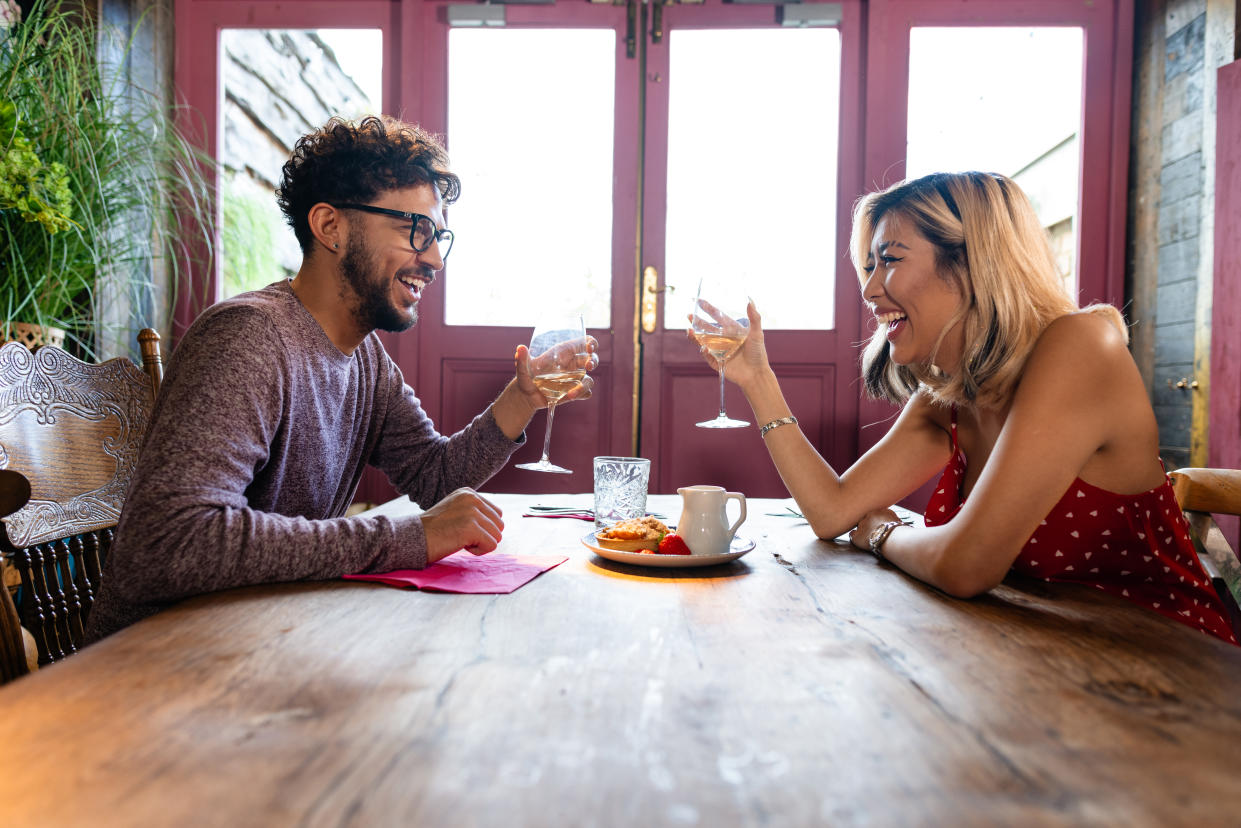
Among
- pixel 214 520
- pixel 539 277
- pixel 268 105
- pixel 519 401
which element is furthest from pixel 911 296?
pixel 268 105

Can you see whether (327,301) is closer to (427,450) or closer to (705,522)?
(427,450)

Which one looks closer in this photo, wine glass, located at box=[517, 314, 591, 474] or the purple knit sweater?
the purple knit sweater

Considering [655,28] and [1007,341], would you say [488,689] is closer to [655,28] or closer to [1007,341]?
[1007,341]

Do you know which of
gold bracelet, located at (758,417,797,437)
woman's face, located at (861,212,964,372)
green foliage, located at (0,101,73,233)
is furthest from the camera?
green foliage, located at (0,101,73,233)

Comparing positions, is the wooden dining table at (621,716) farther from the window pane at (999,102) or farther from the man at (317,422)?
the window pane at (999,102)

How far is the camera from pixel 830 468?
4.77 feet

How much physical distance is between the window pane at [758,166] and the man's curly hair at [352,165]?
77.3 inches

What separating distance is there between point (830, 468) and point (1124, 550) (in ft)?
1.49

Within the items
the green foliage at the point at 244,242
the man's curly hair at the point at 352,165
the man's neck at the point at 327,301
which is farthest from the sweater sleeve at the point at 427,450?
the green foliage at the point at 244,242

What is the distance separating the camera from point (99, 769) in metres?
0.47

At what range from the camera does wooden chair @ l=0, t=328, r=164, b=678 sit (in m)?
1.09

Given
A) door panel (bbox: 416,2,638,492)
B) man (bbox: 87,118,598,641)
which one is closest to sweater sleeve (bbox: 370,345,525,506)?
man (bbox: 87,118,598,641)

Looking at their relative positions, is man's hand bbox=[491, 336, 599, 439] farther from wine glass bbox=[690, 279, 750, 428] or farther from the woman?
the woman

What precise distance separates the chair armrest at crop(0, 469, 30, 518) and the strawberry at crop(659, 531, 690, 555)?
28.5 inches
